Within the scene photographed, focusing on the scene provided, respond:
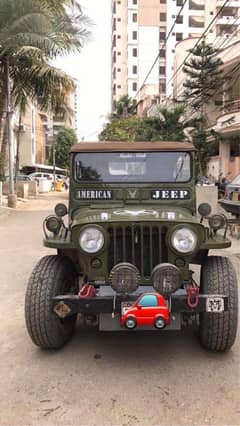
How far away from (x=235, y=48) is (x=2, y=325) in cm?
2402

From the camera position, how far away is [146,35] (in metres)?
83.9

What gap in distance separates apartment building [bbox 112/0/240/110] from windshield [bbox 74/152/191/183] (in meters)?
68.8

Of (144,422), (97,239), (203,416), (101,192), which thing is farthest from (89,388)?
(101,192)

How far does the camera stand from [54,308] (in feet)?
12.0

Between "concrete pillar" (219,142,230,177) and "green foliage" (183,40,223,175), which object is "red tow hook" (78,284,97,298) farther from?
"green foliage" (183,40,223,175)

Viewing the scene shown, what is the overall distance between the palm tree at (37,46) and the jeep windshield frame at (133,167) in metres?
13.5

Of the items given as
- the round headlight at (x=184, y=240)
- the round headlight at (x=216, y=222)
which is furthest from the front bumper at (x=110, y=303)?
the round headlight at (x=216, y=222)

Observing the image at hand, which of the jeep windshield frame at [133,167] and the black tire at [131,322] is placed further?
the jeep windshield frame at [133,167]

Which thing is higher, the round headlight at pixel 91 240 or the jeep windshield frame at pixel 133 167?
the jeep windshield frame at pixel 133 167

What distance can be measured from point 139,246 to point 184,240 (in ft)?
1.34

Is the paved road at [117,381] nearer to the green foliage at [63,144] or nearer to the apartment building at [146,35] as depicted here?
the green foliage at [63,144]

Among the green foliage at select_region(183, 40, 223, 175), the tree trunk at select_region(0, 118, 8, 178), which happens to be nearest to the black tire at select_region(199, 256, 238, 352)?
the tree trunk at select_region(0, 118, 8, 178)

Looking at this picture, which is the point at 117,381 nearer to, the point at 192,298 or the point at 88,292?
the point at 88,292

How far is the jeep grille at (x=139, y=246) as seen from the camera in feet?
12.3
